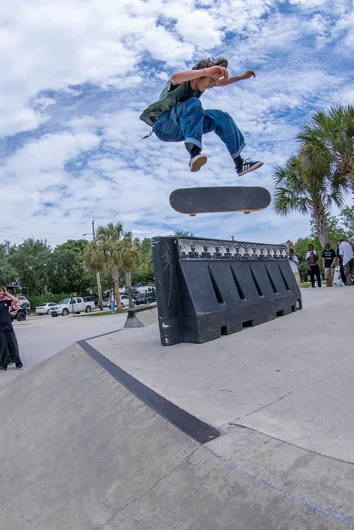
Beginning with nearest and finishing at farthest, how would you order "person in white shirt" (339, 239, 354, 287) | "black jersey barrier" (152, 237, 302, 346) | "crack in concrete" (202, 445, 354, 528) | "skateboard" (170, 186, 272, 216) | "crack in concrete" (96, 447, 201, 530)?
"crack in concrete" (202, 445, 354, 528), "crack in concrete" (96, 447, 201, 530), "black jersey barrier" (152, 237, 302, 346), "skateboard" (170, 186, 272, 216), "person in white shirt" (339, 239, 354, 287)

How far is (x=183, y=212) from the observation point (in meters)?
5.19

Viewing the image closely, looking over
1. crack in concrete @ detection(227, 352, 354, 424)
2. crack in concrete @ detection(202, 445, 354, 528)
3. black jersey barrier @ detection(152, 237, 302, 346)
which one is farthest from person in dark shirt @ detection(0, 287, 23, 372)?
crack in concrete @ detection(202, 445, 354, 528)

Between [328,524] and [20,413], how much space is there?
117 inches

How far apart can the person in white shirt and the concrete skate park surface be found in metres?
8.80

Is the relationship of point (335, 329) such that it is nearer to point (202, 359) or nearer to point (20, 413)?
point (202, 359)

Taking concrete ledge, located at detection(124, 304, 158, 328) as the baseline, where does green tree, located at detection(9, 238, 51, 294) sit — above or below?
above

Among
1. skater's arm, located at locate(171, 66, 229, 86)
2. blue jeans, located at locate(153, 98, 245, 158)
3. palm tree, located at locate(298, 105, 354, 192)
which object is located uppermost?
palm tree, located at locate(298, 105, 354, 192)

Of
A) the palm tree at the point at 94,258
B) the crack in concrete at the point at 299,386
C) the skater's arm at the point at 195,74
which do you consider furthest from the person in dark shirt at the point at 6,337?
the palm tree at the point at 94,258

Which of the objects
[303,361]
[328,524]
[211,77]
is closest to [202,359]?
[303,361]

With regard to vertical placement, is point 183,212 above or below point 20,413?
above

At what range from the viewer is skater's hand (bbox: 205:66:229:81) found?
13.2ft

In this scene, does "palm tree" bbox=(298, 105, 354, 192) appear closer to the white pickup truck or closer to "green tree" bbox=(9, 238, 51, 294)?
the white pickup truck

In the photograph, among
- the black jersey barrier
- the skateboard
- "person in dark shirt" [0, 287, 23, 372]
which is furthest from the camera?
"person in dark shirt" [0, 287, 23, 372]

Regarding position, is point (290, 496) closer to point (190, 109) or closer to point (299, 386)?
point (299, 386)
